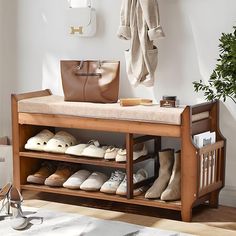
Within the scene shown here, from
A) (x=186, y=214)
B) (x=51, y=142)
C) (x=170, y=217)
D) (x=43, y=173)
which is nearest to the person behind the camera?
(x=186, y=214)

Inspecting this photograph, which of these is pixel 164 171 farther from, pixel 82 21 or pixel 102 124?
pixel 82 21

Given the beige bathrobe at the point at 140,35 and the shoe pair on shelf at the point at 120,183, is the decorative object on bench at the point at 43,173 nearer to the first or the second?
the shoe pair on shelf at the point at 120,183

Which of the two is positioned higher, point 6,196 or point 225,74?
point 225,74

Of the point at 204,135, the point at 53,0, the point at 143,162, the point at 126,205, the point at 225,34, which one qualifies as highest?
the point at 53,0

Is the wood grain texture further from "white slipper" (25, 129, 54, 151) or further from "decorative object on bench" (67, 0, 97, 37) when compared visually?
"decorative object on bench" (67, 0, 97, 37)

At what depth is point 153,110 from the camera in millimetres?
3553

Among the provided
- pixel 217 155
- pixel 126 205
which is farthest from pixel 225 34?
pixel 126 205

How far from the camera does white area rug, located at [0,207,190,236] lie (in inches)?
130

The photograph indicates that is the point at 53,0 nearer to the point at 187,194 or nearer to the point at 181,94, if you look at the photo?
the point at 181,94

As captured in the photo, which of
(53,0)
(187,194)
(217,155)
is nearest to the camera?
(187,194)

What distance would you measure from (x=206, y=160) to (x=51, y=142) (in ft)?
3.59

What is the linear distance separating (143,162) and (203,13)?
113cm

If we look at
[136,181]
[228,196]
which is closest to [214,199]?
[228,196]

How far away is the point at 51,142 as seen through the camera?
13.1 feet
